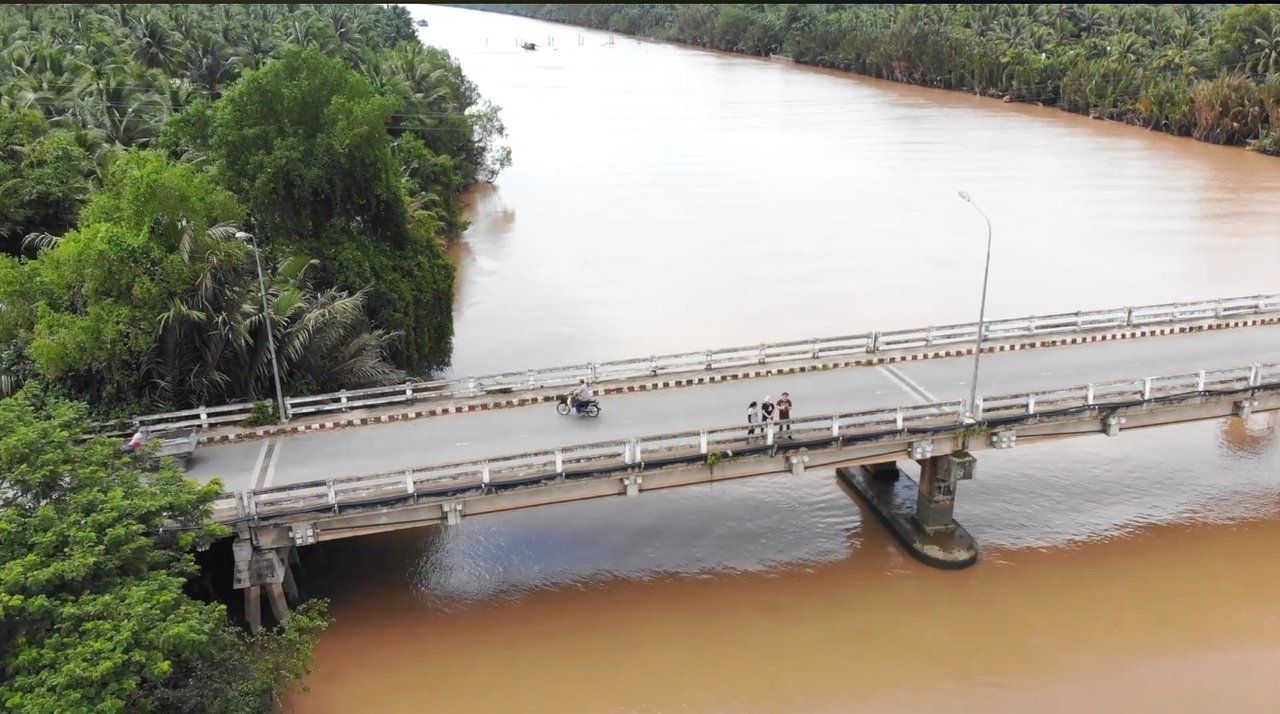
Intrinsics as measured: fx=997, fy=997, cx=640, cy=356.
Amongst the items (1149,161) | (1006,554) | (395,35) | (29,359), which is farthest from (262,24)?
(1006,554)

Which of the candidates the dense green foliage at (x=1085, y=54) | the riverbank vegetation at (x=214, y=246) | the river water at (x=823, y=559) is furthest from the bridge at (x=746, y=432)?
the dense green foliage at (x=1085, y=54)

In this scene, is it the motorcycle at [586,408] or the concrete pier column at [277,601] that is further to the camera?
the motorcycle at [586,408]

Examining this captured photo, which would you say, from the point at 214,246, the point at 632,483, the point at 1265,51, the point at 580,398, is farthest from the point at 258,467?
the point at 1265,51

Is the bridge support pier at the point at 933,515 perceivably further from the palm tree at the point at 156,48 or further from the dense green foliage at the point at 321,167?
the palm tree at the point at 156,48

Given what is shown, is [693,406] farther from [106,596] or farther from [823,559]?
[106,596]

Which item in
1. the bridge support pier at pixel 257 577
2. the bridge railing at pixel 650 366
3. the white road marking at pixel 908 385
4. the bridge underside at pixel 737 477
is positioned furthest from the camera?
the white road marking at pixel 908 385

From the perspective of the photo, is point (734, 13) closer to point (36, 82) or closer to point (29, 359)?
point (36, 82)
